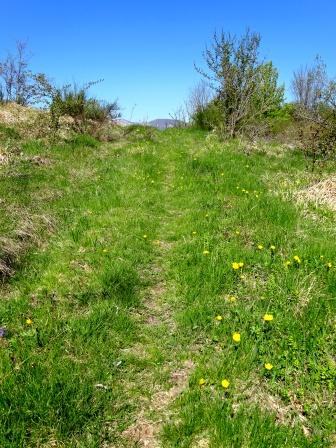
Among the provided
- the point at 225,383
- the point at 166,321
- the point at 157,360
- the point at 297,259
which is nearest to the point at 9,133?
the point at 166,321

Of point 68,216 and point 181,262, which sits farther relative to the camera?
point 68,216

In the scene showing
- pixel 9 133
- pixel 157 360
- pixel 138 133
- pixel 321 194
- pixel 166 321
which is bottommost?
pixel 157 360

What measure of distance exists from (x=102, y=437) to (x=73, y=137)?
13.8m

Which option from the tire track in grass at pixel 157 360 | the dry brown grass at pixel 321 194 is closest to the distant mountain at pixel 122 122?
the dry brown grass at pixel 321 194

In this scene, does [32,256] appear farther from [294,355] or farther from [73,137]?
[73,137]

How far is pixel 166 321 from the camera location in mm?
4586

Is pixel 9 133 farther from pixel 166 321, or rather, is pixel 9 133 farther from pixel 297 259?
pixel 297 259

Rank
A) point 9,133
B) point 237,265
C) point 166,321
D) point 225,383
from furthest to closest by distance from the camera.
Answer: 1. point 9,133
2. point 237,265
3. point 166,321
4. point 225,383

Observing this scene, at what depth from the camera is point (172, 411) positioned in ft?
10.9

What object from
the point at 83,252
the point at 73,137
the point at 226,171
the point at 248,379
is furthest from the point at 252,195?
the point at 73,137

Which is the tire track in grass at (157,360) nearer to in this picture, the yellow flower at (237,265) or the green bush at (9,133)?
the yellow flower at (237,265)

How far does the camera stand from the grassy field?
10.4 ft

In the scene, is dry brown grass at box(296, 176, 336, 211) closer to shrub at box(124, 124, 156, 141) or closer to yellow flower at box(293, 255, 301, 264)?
yellow flower at box(293, 255, 301, 264)

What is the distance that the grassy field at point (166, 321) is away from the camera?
3.16 metres
